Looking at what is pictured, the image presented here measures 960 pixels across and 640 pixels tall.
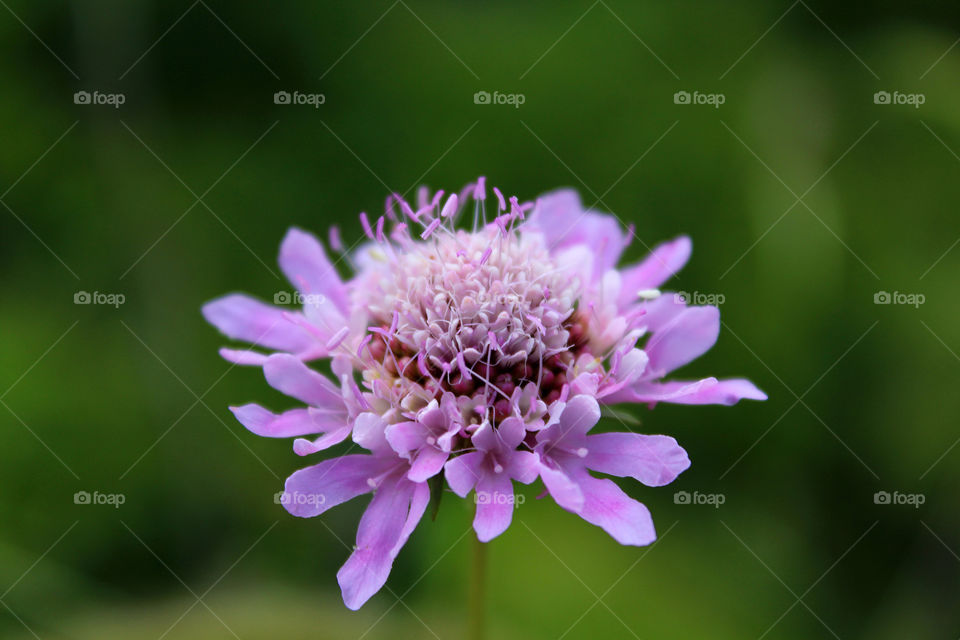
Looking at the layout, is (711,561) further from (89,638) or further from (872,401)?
(89,638)

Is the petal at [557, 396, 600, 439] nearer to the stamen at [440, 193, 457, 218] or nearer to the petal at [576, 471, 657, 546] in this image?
the petal at [576, 471, 657, 546]

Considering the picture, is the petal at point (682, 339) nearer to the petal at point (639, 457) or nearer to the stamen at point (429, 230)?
the petal at point (639, 457)

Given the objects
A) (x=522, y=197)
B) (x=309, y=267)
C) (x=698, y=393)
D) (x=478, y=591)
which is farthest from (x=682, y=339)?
(x=522, y=197)

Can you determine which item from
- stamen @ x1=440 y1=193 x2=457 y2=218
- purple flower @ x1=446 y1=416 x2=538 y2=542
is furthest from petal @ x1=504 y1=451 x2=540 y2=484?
stamen @ x1=440 y1=193 x2=457 y2=218

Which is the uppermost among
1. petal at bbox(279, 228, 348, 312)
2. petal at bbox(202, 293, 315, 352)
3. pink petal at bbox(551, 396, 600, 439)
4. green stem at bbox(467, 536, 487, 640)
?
petal at bbox(279, 228, 348, 312)

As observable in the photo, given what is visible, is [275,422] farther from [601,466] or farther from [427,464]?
[601,466]

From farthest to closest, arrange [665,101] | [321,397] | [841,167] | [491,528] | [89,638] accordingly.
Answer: [665,101], [841,167], [89,638], [321,397], [491,528]

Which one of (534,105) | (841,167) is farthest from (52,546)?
(841,167)

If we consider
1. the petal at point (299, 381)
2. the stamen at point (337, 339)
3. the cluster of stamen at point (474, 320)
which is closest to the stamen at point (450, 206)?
the cluster of stamen at point (474, 320)
